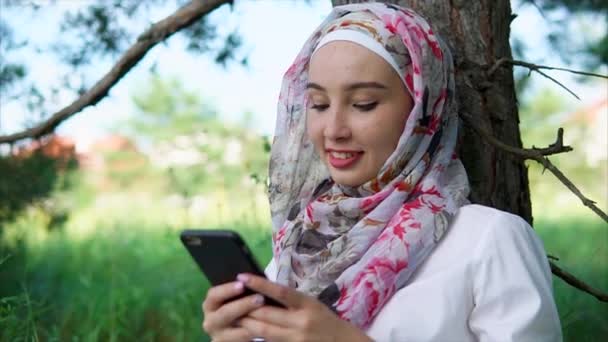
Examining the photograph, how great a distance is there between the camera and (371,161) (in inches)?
81.9

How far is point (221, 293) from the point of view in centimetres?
181

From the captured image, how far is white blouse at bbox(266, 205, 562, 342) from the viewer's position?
6.15 ft

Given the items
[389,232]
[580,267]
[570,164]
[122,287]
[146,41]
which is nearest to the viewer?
[389,232]

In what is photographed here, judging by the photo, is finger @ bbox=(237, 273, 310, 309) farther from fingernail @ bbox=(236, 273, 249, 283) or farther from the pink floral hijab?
the pink floral hijab

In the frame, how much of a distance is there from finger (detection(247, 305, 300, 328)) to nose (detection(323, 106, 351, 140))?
424 millimetres

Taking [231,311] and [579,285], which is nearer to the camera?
[231,311]

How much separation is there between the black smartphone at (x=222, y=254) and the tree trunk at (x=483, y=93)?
92 cm

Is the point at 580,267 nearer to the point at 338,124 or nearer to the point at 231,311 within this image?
the point at 338,124

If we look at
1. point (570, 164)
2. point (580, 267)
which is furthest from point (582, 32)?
point (570, 164)

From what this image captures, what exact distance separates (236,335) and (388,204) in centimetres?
44

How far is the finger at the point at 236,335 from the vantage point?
5.95ft

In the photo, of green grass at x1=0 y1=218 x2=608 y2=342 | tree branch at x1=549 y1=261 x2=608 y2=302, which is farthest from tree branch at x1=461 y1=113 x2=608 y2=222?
green grass at x1=0 y1=218 x2=608 y2=342

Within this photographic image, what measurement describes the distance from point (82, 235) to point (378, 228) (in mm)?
5554

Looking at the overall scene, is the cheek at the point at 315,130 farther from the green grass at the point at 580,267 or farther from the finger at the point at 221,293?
the green grass at the point at 580,267
